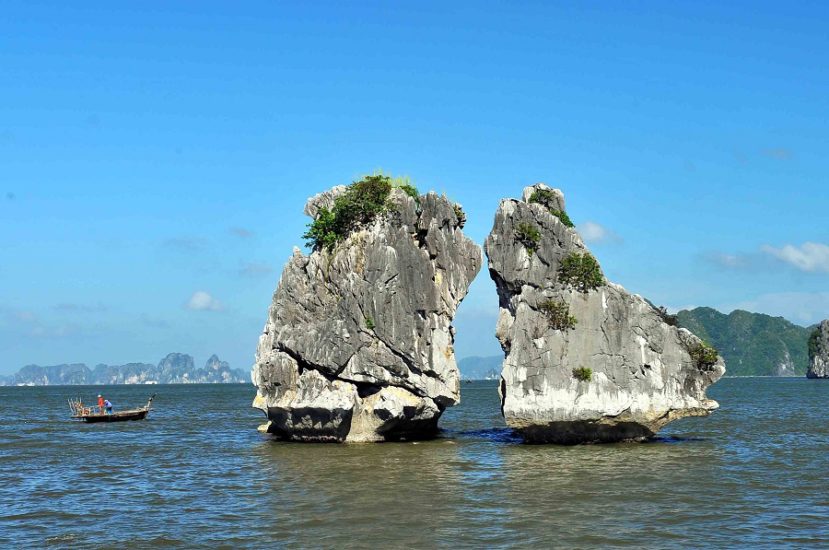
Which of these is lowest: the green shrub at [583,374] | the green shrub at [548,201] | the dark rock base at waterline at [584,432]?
the dark rock base at waterline at [584,432]

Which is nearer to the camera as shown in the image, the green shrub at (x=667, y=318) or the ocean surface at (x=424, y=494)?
the ocean surface at (x=424, y=494)

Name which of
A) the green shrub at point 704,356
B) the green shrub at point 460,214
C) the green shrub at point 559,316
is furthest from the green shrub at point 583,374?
the green shrub at point 460,214

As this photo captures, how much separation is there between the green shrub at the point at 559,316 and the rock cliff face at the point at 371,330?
537 cm

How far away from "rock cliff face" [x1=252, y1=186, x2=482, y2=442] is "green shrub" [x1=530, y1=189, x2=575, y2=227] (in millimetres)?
4491

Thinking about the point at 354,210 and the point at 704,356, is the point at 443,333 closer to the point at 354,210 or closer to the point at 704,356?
the point at 354,210

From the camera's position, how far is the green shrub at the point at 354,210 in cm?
4147

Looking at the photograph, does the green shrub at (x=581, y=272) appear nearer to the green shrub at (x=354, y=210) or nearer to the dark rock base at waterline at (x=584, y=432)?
the dark rock base at waterline at (x=584, y=432)

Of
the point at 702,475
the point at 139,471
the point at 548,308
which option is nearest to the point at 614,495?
the point at 702,475

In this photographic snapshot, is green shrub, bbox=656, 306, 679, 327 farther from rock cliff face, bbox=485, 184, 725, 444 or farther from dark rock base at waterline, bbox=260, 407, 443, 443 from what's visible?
dark rock base at waterline, bbox=260, 407, 443, 443

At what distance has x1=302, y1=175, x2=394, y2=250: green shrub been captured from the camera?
136 feet

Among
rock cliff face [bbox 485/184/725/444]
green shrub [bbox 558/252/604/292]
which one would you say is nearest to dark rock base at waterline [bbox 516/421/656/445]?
rock cliff face [bbox 485/184/725/444]

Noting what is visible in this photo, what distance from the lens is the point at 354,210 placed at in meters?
41.6

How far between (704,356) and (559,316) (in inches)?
→ 258

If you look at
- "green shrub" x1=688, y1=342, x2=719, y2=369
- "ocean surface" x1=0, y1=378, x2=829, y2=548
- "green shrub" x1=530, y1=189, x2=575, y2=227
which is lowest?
"ocean surface" x1=0, y1=378, x2=829, y2=548
